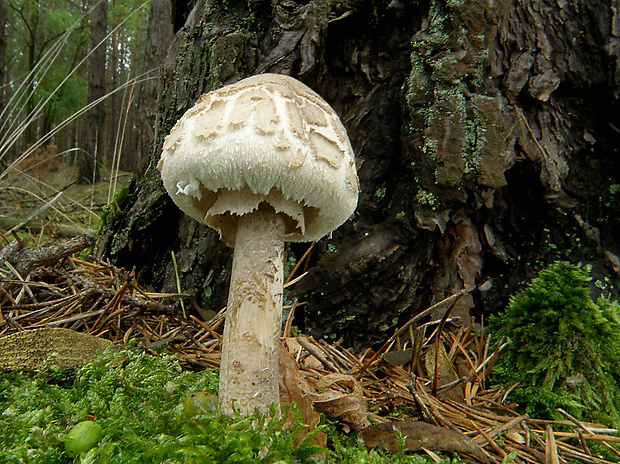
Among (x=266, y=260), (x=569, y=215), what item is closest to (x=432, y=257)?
(x=569, y=215)

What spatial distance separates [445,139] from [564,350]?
1298 millimetres

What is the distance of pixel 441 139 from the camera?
2.25m

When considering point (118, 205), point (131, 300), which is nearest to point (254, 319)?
point (131, 300)

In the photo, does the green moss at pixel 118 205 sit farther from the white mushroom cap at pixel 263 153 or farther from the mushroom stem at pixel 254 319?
the mushroom stem at pixel 254 319

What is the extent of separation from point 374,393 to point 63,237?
4224 millimetres

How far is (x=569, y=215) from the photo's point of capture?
2.44 meters

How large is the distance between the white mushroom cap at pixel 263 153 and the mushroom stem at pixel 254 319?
0.35 ft

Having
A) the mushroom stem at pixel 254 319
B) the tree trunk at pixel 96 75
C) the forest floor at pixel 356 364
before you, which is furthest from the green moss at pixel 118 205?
the tree trunk at pixel 96 75

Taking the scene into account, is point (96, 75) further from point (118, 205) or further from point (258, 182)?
point (258, 182)

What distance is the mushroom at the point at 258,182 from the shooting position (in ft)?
4.54

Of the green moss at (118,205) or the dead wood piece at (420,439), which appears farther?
the green moss at (118,205)

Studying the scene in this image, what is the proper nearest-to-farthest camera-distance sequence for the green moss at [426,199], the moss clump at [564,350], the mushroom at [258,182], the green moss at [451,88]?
the mushroom at [258,182] → the moss clump at [564,350] → the green moss at [451,88] → the green moss at [426,199]

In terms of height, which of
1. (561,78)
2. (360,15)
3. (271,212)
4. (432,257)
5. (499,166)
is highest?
(360,15)

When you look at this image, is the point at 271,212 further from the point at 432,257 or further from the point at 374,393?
the point at 432,257
